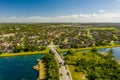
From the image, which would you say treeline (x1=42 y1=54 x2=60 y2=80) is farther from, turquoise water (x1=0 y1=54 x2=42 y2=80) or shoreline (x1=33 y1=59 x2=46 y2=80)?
turquoise water (x1=0 y1=54 x2=42 y2=80)

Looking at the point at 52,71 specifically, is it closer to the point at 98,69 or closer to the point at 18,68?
the point at 98,69

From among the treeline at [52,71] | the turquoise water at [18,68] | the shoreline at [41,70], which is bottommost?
the turquoise water at [18,68]

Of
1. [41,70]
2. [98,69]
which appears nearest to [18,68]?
[41,70]

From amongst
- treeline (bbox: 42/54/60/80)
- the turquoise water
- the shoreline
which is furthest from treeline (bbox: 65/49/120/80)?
the turquoise water

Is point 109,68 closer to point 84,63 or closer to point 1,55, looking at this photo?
point 84,63

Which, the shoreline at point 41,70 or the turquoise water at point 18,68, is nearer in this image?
the shoreline at point 41,70

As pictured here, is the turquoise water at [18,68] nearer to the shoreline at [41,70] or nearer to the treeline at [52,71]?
the shoreline at [41,70]

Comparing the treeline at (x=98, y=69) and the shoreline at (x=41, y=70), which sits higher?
the treeline at (x=98, y=69)

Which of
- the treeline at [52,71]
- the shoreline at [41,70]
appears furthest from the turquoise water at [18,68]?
the treeline at [52,71]

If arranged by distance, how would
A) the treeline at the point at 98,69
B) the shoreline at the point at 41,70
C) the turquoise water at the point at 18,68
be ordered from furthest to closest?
the turquoise water at the point at 18,68
the shoreline at the point at 41,70
the treeline at the point at 98,69

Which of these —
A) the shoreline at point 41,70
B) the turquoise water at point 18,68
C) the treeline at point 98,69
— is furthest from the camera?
the turquoise water at point 18,68
